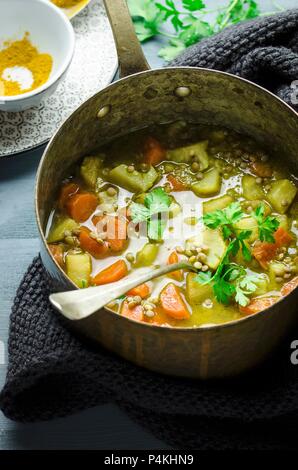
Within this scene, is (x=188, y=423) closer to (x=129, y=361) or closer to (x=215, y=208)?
(x=129, y=361)

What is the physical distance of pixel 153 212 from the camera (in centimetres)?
288

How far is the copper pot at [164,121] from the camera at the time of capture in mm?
2438

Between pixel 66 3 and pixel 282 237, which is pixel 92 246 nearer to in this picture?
pixel 282 237

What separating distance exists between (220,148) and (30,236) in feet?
2.45

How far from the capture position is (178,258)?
281cm

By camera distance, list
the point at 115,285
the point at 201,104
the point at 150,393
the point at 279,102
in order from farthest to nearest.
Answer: the point at 201,104 < the point at 279,102 < the point at 150,393 < the point at 115,285

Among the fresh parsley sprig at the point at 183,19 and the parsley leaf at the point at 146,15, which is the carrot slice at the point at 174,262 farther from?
the parsley leaf at the point at 146,15

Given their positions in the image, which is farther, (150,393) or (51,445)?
(51,445)

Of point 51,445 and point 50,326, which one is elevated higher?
point 50,326

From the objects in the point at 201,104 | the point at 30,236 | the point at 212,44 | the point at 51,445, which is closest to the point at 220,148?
the point at 201,104

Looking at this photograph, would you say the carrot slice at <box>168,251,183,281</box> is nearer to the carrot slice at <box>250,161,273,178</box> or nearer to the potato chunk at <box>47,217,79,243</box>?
the potato chunk at <box>47,217,79,243</box>

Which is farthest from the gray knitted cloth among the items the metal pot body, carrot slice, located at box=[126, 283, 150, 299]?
carrot slice, located at box=[126, 283, 150, 299]

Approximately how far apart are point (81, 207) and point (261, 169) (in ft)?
1.99

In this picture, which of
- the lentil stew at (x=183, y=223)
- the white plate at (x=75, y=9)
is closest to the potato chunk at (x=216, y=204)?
the lentil stew at (x=183, y=223)
